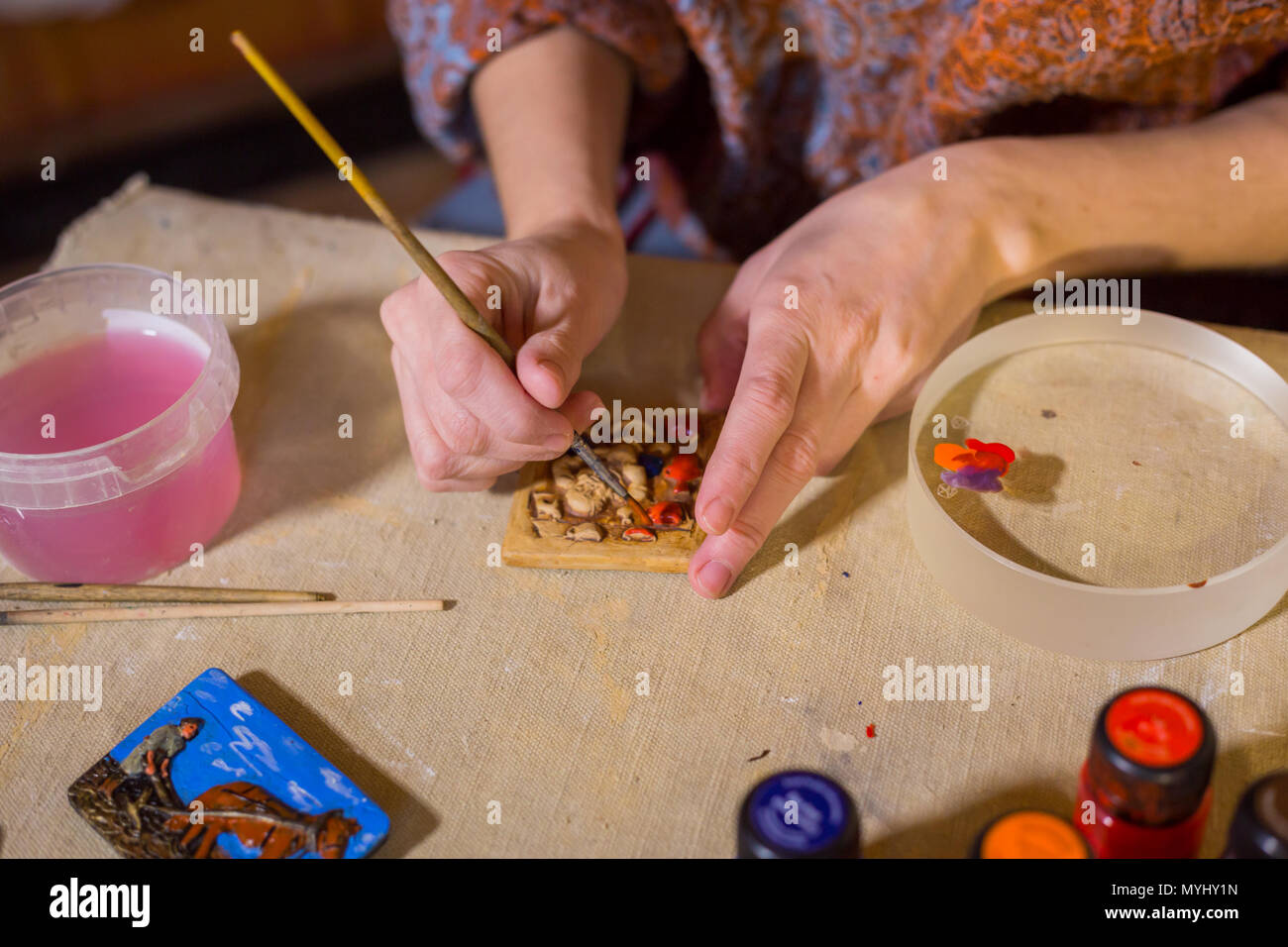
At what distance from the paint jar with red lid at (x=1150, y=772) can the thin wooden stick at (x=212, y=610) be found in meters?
0.50

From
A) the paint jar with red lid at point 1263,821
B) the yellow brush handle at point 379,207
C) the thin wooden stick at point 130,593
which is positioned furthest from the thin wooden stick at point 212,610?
the paint jar with red lid at point 1263,821

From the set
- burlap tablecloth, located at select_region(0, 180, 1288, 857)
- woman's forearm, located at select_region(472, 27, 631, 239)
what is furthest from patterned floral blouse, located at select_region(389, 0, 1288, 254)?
burlap tablecloth, located at select_region(0, 180, 1288, 857)

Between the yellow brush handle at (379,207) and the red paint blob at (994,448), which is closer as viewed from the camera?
the yellow brush handle at (379,207)

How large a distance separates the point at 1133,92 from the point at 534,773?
84cm

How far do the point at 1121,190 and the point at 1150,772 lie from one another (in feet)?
1.98

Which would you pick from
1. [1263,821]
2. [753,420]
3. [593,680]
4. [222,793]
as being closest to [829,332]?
[753,420]

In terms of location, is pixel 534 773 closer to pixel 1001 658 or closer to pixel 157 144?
pixel 1001 658

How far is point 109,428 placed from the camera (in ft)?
2.85

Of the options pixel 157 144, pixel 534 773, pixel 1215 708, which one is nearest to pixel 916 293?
pixel 1215 708

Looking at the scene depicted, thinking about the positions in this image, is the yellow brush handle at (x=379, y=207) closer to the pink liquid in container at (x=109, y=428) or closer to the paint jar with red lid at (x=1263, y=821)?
the pink liquid in container at (x=109, y=428)

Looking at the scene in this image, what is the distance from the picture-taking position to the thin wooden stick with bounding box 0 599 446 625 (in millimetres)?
849

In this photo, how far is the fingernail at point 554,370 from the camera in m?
0.81

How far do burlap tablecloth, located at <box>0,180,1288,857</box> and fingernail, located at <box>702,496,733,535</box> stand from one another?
0.26 ft
